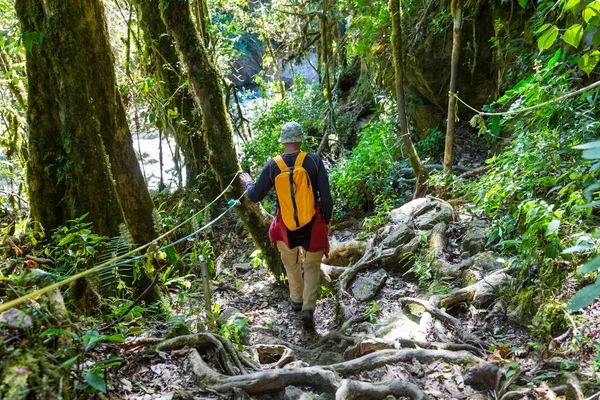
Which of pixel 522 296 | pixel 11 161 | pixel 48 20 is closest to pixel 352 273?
pixel 522 296

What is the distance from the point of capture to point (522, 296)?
3.60 m

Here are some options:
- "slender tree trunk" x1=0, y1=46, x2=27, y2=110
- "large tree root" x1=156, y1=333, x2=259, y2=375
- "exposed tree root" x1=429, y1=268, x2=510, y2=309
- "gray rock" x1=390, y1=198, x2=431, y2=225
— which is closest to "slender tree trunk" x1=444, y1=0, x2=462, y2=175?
"gray rock" x1=390, y1=198, x2=431, y2=225

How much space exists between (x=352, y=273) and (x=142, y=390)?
12.3 ft

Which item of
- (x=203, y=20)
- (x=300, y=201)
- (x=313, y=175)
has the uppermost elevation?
(x=203, y=20)

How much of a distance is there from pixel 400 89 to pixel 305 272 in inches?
134

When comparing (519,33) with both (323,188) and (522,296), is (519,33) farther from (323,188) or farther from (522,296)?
(522,296)

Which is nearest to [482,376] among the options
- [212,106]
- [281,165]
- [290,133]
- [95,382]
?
[95,382]

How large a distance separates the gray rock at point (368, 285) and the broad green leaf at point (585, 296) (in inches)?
157

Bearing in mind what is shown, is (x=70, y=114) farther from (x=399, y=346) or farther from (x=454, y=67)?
(x=454, y=67)

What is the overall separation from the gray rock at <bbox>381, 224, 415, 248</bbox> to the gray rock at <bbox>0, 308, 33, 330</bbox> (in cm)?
485

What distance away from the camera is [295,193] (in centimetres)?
475

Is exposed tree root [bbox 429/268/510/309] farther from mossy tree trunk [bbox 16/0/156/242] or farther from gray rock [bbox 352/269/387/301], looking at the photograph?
mossy tree trunk [bbox 16/0/156/242]

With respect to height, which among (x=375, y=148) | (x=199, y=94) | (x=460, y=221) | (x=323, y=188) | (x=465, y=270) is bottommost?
(x=465, y=270)

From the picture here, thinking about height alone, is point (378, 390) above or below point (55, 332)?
below
